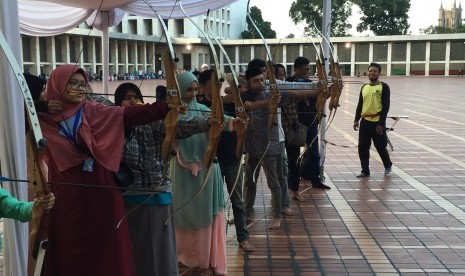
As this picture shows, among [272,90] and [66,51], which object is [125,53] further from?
[272,90]

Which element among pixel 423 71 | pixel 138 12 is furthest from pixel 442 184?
pixel 423 71

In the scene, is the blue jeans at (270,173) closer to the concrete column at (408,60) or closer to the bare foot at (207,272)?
the bare foot at (207,272)

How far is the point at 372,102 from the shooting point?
6828 mm

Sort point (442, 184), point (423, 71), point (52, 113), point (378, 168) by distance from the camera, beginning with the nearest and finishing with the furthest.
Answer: point (52, 113) < point (442, 184) < point (378, 168) < point (423, 71)

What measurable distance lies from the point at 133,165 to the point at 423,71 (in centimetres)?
5544

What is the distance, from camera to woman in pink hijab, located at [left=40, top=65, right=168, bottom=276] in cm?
248

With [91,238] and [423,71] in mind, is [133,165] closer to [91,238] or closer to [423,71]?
[91,238]

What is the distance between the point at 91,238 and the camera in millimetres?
2502

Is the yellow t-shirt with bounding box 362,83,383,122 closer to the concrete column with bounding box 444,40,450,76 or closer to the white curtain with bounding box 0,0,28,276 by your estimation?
the white curtain with bounding box 0,0,28,276

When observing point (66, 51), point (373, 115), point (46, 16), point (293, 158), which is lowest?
point (293, 158)

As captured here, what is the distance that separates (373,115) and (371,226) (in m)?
2.34

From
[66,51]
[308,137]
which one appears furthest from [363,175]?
[66,51]

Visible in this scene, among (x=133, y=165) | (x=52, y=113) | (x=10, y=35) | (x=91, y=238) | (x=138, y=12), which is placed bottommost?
(x=91, y=238)

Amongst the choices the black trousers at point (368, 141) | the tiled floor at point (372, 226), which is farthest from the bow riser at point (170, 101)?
the black trousers at point (368, 141)
